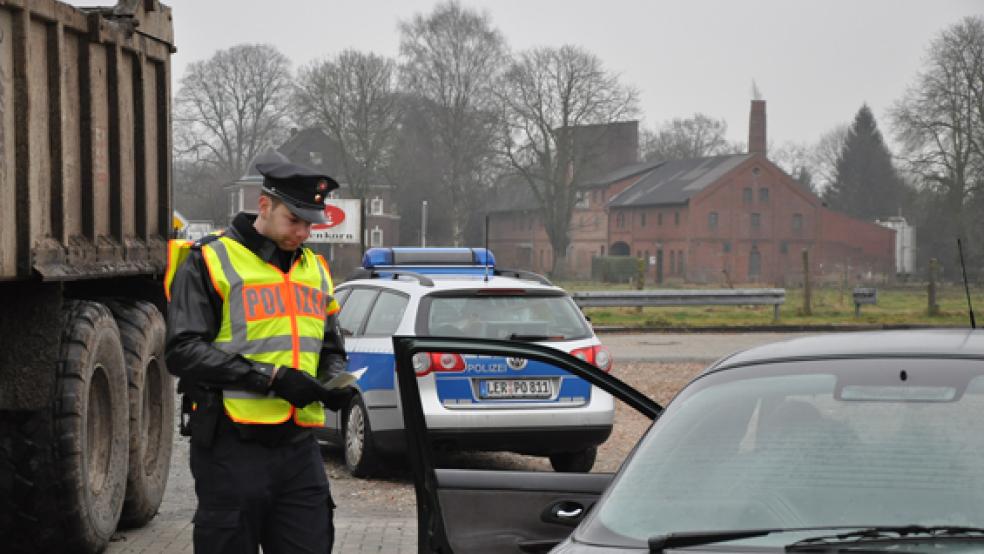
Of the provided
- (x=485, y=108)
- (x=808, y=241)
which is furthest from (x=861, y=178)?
(x=485, y=108)

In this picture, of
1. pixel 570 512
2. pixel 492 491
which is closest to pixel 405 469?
pixel 492 491

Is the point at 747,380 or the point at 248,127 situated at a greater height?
the point at 248,127

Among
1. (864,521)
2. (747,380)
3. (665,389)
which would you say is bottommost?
(665,389)

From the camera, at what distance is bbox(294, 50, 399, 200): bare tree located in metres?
77.4

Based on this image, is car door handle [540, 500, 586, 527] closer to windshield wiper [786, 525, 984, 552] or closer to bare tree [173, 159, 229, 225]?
windshield wiper [786, 525, 984, 552]

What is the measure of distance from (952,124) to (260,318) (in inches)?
2633

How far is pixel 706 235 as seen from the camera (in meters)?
93.1

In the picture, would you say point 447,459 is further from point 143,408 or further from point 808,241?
point 808,241

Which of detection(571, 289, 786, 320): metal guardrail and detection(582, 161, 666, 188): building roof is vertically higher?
detection(582, 161, 666, 188): building roof

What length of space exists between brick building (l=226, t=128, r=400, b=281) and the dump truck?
67.3m

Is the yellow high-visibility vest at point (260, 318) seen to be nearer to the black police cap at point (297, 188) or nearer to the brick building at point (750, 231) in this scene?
the black police cap at point (297, 188)

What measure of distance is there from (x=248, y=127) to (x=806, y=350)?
8702 cm

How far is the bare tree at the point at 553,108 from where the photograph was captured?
77.9 m

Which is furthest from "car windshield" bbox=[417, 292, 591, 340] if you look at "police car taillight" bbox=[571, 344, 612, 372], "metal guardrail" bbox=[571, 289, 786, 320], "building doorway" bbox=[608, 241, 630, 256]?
"building doorway" bbox=[608, 241, 630, 256]
